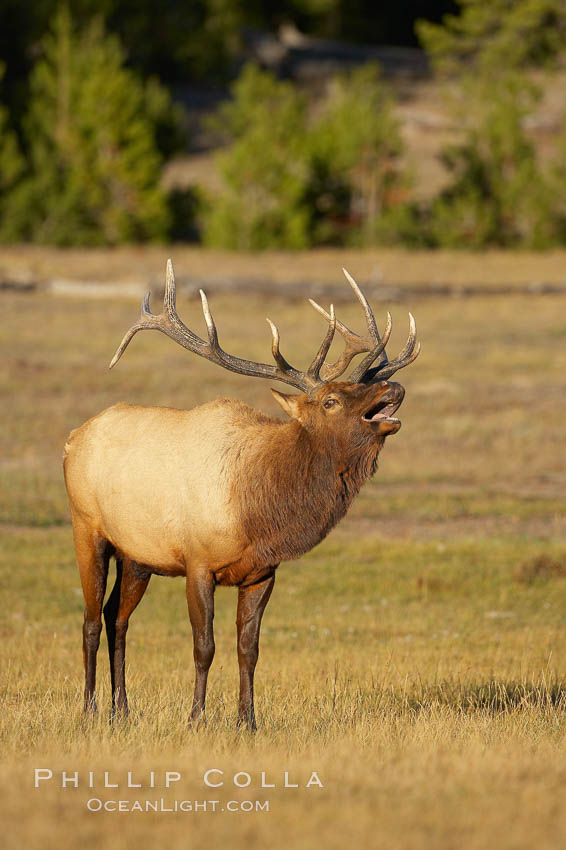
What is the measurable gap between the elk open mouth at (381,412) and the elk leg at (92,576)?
2.01 metres

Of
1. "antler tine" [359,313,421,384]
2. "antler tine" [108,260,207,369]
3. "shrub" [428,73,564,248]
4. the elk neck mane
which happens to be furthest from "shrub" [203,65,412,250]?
the elk neck mane

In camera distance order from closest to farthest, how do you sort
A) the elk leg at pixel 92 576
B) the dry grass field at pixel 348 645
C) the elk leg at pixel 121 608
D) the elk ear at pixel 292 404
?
the dry grass field at pixel 348 645
the elk ear at pixel 292 404
the elk leg at pixel 92 576
the elk leg at pixel 121 608

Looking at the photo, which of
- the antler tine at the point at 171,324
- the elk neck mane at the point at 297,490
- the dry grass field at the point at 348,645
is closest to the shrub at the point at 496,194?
the dry grass field at the point at 348,645

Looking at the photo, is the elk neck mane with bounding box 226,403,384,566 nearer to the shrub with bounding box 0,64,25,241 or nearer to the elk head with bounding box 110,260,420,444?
the elk head with bounding box 110,260,420,444

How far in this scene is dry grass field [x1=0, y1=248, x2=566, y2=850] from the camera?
5.67 meters

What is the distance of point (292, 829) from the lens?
5422 mm

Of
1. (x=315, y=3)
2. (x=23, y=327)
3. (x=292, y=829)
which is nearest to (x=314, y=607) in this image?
(x=292, y=829)

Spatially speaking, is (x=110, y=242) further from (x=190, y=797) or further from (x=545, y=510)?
(x=190, y=797)

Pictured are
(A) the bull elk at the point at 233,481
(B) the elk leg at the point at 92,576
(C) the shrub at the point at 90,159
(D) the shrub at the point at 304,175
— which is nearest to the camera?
(A) the bull elk at the point at 233,481

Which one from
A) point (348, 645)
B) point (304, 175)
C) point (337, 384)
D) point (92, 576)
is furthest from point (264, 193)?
point (337, 384)

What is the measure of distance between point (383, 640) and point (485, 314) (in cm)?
2782

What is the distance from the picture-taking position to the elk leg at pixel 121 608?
30.0ft

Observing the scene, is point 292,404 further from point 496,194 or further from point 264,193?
point 496,194

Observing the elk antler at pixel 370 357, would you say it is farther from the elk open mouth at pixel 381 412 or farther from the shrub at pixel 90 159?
the shrub at pixel 90 159
